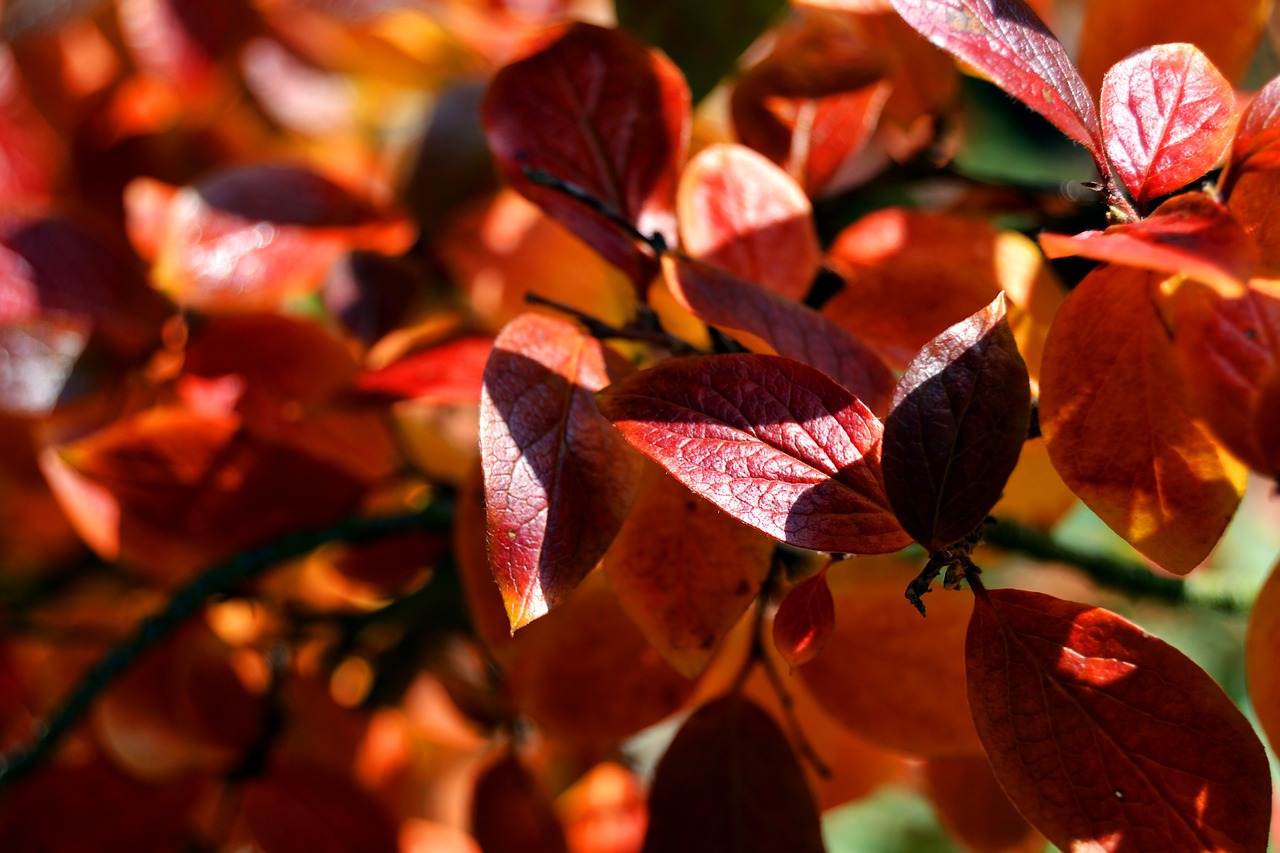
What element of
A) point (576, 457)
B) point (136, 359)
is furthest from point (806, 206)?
point (136, 359)

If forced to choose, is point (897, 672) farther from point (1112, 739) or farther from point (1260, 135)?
point (1260, 135)

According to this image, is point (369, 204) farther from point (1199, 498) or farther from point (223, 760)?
point (1199, 498)

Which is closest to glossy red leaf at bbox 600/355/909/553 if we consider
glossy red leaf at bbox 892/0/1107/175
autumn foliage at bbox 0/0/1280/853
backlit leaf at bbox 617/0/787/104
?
autumn foliage at bbox 0/0/1280/853

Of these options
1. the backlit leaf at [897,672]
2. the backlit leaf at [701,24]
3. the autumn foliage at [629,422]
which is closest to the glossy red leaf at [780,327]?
the autumn foliage at [629,422]

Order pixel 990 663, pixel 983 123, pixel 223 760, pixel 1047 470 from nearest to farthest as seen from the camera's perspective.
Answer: pixel 990 663, pixel 1047 470, pixel 223 760, pixel 983 123

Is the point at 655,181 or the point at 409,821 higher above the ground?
the point at 655,181

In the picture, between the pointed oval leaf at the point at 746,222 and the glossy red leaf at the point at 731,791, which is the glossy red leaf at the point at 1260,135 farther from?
the glossy red leaf at the point at 731,791
